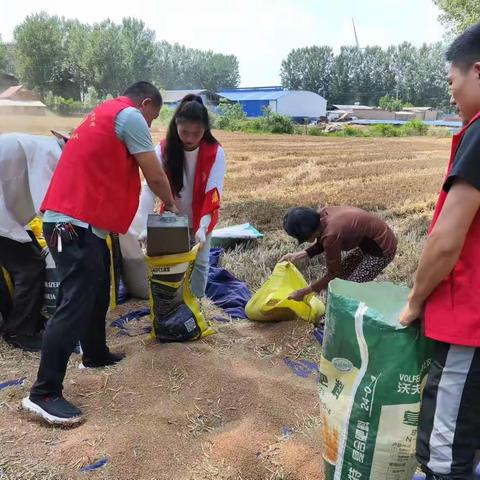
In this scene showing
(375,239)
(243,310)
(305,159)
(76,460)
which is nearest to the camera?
(76,460)

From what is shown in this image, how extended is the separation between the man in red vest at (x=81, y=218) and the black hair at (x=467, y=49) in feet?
4.49

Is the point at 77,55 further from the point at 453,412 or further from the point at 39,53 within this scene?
the point at 453,412

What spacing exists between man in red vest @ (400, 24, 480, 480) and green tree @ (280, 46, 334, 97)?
7516 cm

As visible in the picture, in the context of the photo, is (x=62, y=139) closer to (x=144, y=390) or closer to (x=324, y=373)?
(x=144, y=390)

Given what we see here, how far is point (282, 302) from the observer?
11.1 ft

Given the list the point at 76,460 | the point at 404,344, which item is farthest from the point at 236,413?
the point at 404,344

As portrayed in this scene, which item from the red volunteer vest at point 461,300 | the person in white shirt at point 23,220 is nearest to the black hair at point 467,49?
the red volunteer vest at point 461,300

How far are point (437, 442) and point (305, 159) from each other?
12.9 meters

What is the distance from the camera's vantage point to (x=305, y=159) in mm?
14039

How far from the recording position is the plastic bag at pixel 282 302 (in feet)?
11.2

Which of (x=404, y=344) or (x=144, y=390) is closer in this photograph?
(x=404, y=344)

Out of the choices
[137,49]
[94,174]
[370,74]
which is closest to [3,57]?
[137,49]

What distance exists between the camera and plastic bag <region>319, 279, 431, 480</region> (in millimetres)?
1535

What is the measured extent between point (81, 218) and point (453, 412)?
1.63 m
